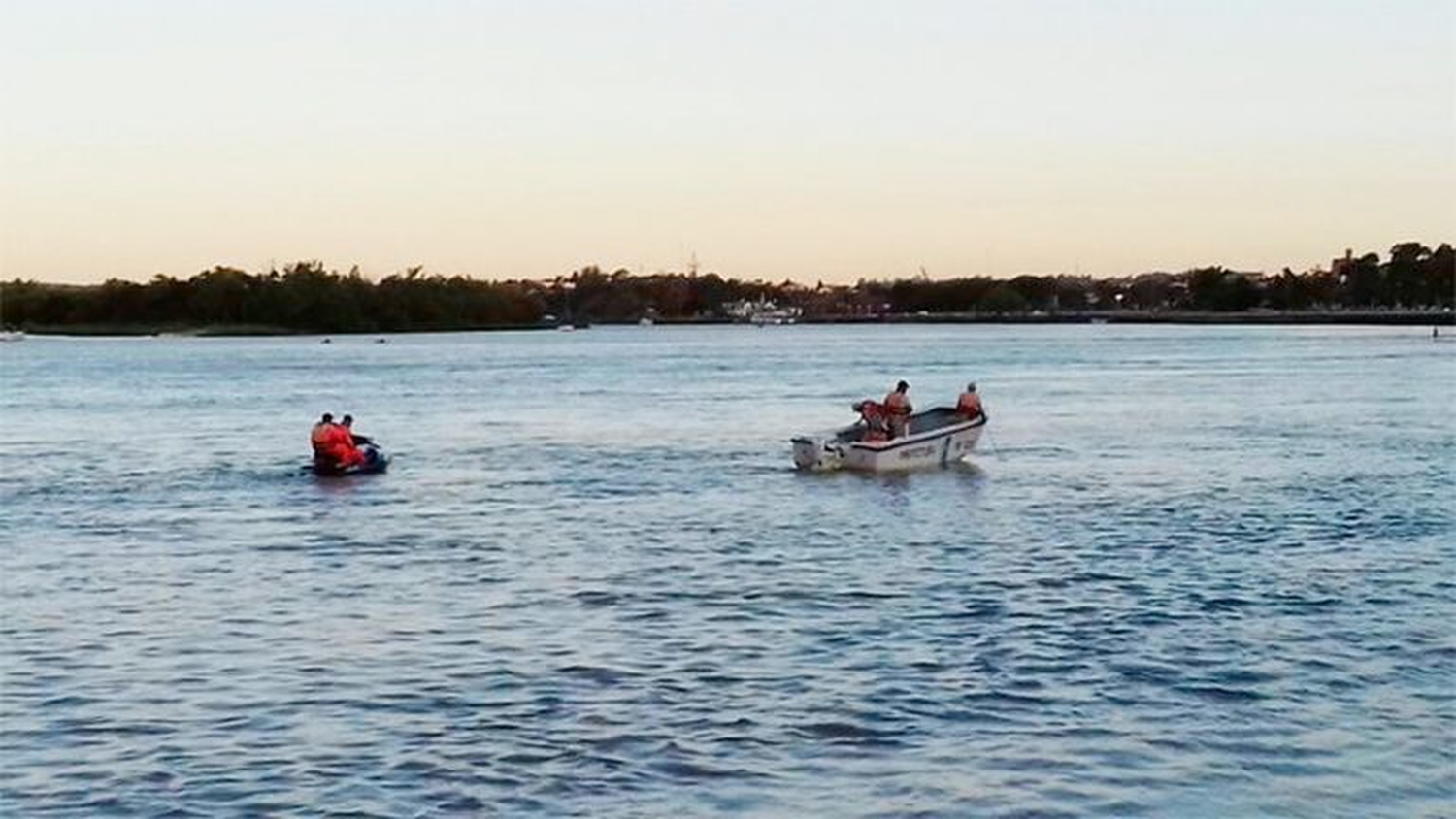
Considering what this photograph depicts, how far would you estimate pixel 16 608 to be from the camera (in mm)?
24266

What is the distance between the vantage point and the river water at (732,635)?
50.6 feet

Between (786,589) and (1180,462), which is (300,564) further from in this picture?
(1180,462)

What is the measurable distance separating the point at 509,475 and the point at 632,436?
1376 centimetres

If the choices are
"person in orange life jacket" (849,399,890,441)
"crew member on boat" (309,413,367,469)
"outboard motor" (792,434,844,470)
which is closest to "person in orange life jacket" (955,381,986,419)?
"person in orange life jacket" (849,399,890,441)

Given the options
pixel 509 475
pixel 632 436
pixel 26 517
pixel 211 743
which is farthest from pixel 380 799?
pixel 632 436

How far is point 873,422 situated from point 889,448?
1.05 meters

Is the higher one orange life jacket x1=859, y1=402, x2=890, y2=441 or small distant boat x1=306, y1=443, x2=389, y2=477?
orange life jacket x1=859, y1=402, x2=890, y2=441

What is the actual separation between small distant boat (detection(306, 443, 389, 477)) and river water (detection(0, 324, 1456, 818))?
1.99 feet

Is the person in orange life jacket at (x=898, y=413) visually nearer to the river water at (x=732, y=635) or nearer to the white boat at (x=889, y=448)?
the white boat at (x=889, y=448)

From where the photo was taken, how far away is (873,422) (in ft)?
143

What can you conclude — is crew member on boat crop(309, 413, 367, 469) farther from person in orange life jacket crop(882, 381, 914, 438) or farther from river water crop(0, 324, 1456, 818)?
person in orange life jacket crop(882, 381, 914, 438)

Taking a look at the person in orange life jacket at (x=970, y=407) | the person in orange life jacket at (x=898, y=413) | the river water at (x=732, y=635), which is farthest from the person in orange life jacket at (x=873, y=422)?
the person in orange life jacket at (x=970, y=407)

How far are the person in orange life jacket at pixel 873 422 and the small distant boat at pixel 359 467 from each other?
10.1 meters

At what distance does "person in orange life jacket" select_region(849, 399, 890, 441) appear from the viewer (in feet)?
143
